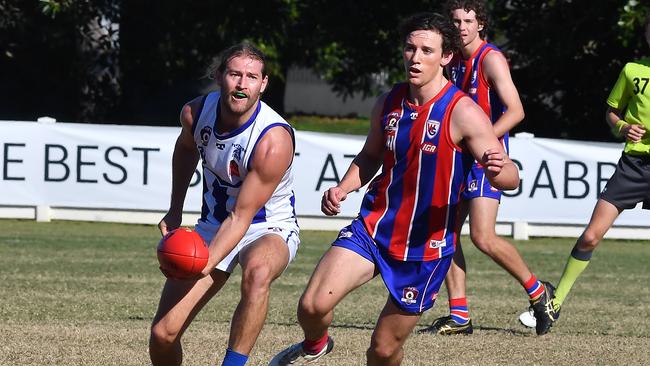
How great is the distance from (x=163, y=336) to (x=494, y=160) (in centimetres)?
176

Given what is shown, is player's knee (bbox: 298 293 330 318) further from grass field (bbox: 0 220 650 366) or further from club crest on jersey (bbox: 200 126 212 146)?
grass field (bbox: 0 220 650 366)

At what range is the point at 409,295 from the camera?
5914 mm

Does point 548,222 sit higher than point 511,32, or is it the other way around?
point 511,32

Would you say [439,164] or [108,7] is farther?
[108,7]

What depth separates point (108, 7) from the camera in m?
22.2

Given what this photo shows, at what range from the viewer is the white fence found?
16.3 meters

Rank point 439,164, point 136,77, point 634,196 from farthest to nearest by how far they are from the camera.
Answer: point 136,77
point 634,196
point 439,164

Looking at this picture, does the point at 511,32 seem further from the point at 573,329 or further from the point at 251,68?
the point at 251,68

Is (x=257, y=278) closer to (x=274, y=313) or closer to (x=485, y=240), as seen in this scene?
(x=485, y=240)

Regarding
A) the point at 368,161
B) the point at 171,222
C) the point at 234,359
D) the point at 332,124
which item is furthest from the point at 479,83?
the point at 332,124

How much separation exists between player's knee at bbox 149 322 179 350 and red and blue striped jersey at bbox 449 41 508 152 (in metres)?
2.93

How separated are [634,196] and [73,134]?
9480 mm

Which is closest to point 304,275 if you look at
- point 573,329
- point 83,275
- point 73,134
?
point 83,275

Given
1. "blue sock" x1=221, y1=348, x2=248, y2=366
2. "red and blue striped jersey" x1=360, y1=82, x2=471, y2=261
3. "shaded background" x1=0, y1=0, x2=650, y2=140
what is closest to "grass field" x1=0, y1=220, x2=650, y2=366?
"blue sock" x1=221, y1=348, x2=248, y2=366
